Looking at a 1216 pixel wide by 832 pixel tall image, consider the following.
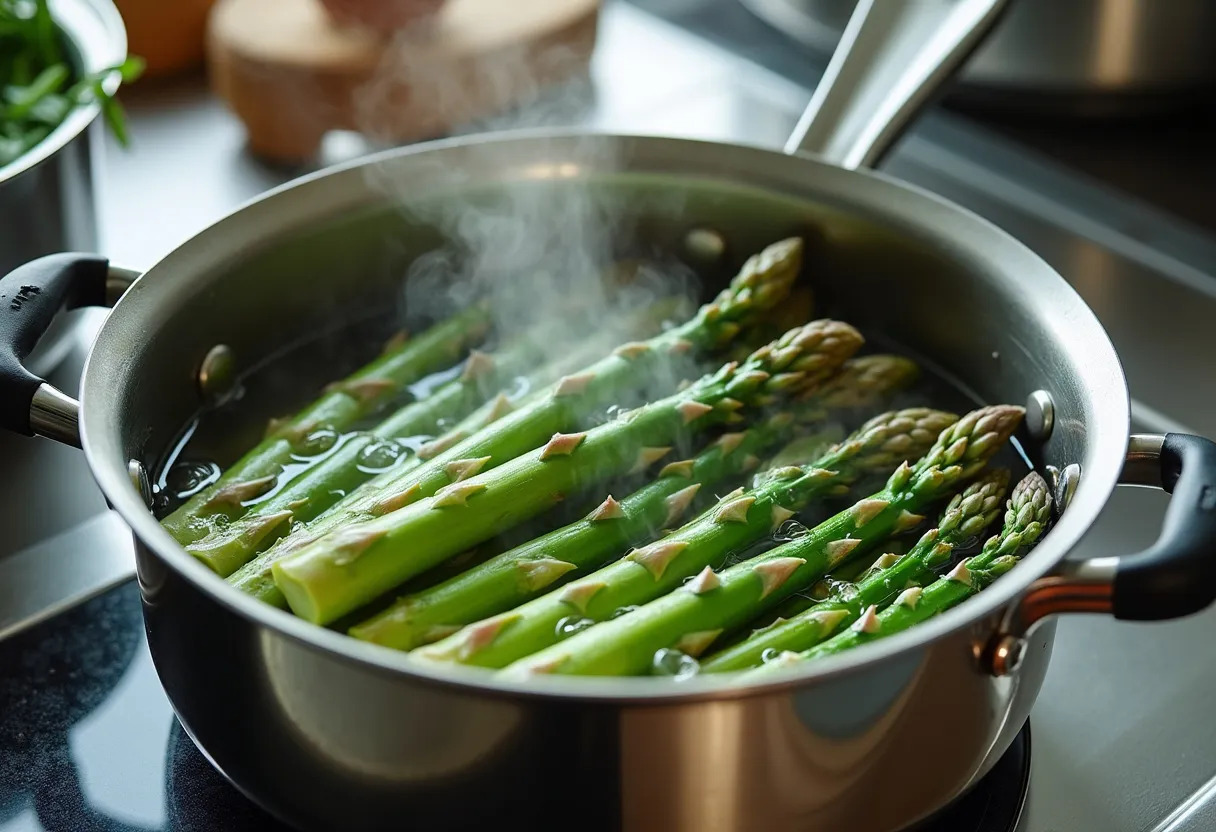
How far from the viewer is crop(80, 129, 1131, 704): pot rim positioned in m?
0.65

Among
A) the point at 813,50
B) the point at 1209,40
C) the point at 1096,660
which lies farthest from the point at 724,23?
the point at 1096,660

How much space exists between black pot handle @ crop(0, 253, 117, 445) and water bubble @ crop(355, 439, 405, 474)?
238 millimetres

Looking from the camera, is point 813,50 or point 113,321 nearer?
point 113,321

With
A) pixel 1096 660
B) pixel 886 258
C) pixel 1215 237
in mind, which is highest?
pixel 886 258

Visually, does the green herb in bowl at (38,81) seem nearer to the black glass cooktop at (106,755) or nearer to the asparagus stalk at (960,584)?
the black glass cooktop at (106,755)

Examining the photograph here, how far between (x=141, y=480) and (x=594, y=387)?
0.37 metres

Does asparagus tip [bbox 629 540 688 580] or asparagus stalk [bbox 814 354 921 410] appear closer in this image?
asparagus tip [bbox 629 540 688 580]

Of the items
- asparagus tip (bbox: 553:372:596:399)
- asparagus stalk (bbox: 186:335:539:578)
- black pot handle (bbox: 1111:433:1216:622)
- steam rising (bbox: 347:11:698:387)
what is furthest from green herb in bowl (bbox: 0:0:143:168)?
black pot handle (bbox: 1111:433:1216:622)

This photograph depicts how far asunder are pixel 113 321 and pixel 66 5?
0.73 metres

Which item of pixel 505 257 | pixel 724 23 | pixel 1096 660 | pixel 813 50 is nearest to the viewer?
pixel 1096 660

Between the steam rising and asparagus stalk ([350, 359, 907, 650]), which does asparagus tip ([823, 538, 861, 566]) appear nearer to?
asparagus stalk ([350, 359, 907, 650])

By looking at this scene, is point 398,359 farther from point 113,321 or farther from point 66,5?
point 66,5

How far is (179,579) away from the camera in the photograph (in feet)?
2.42

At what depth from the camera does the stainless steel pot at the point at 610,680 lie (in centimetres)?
69
